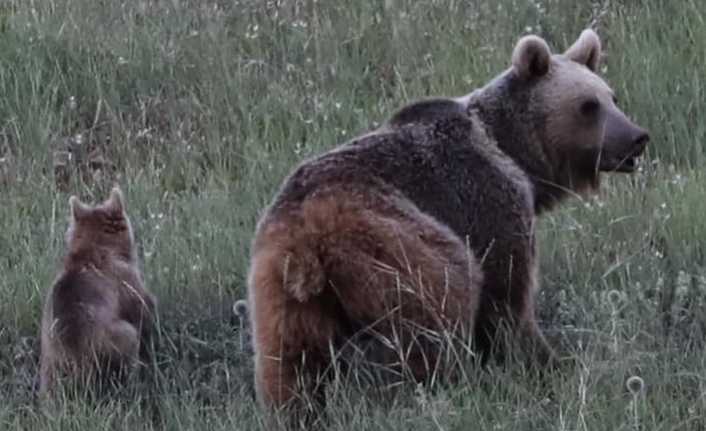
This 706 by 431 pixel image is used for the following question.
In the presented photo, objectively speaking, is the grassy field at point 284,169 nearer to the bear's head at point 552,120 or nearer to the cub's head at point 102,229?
the cub's head at point 102,229

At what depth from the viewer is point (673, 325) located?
22.9 feet

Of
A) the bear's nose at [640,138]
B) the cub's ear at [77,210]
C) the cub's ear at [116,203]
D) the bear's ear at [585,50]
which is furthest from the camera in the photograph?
the cub's ear at [116,203]

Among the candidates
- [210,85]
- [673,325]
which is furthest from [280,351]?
[210,85]

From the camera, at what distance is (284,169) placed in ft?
29.7

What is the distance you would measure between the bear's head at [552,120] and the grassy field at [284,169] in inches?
20.8

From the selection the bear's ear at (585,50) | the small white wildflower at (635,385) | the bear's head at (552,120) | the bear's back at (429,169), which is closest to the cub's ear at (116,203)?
the bear's back at (429,169)

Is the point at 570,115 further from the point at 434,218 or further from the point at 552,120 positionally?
the point at 434,218

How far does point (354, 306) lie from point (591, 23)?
5.13 metres

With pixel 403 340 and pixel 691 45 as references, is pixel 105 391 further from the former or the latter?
pixel 691 45

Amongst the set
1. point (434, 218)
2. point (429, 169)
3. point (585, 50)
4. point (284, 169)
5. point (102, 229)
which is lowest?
point (284, 169)

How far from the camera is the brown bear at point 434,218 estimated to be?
6016 millimetres

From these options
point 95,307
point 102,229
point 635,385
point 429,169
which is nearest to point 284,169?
point 102,229

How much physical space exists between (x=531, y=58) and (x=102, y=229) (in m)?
2.14

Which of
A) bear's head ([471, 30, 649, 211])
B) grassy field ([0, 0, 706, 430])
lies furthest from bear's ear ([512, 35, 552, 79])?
grassy field ([0, 0, 706, 430])
